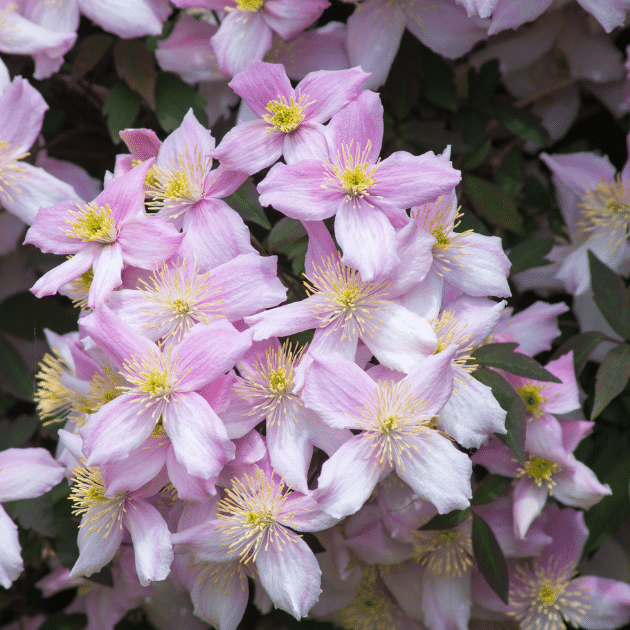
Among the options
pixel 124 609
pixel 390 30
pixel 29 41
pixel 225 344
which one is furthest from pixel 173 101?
pixel 124 609

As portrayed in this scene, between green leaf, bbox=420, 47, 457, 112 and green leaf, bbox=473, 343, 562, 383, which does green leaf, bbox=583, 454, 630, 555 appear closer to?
green leaf, bbox=473, 343, 562, 383

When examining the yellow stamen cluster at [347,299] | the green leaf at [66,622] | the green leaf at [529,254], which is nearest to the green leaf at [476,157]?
the green leaf at [529,254]

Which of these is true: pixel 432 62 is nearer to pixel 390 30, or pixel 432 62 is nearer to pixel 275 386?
pixel 390 30

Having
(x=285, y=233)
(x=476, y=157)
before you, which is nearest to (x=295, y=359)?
(x=285, y=233)

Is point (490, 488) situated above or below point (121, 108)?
below

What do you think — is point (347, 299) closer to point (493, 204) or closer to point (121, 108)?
point (493, 204)

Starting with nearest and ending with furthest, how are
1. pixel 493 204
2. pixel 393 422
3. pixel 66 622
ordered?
pixel 393 422
pixel 493 204
pixel 66 622

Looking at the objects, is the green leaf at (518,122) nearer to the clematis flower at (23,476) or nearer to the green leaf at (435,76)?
the green leaf at (435,76)
